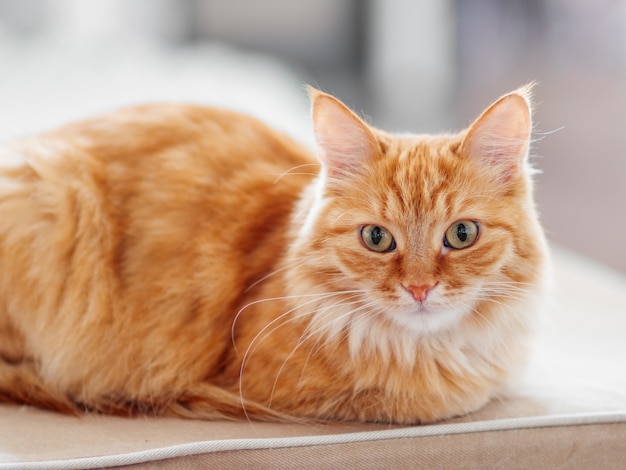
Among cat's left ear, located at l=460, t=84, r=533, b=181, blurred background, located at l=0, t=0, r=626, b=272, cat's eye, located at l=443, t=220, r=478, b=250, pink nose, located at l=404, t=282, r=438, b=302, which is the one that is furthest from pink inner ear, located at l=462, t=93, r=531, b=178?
blurred background, located at l=0, t=0, r=626, b=272

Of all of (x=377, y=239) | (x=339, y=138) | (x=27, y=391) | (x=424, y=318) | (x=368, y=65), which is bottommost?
(x=27, y=391)

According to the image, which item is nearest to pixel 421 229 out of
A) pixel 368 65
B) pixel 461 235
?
pixel 461 235

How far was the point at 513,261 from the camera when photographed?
1401mm

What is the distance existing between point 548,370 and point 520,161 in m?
0.60

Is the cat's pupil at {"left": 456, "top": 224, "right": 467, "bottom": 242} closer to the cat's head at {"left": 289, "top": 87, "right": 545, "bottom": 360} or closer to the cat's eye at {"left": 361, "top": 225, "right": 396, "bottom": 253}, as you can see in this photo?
the cat's head at {"left": 289, "top": 87, "right": 545, "bottom": 360}

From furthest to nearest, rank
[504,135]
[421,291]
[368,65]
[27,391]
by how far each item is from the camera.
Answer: [368,65] < [27,391] < [504,135] < [421,291]

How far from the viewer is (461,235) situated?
1.37 metres

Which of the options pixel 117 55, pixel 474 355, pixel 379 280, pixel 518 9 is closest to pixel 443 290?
pixel 379 280

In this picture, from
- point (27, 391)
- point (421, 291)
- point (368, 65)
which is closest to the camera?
point (421, 291)

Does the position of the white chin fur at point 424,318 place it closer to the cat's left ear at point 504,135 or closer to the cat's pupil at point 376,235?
the cat's pupil at point 376,235

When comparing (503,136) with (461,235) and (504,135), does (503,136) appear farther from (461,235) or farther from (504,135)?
(461,235)

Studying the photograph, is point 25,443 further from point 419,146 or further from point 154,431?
point 419,146

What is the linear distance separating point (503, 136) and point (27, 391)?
1.13m

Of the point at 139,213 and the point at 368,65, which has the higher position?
the point at 368,65
